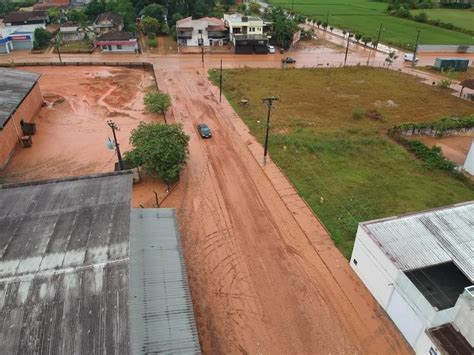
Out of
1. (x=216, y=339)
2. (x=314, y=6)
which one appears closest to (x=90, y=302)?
(x=216, y=339)

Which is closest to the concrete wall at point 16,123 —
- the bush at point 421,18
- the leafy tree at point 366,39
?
the leafy tree at point 366,39

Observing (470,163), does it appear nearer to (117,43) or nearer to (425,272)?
(425,272)

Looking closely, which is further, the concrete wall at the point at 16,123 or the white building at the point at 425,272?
the concrete wall at the point at 16,123

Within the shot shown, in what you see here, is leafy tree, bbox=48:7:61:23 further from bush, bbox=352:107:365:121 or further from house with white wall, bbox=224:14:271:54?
bush, bbox=352:107:365:121

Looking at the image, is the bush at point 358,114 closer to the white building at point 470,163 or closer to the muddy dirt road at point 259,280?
the white building at point 470,163

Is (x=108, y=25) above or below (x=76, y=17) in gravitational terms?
below

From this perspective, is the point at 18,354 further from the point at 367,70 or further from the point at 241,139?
the point at 367,70

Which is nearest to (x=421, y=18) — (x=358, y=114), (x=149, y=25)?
(x=149, y=25)
